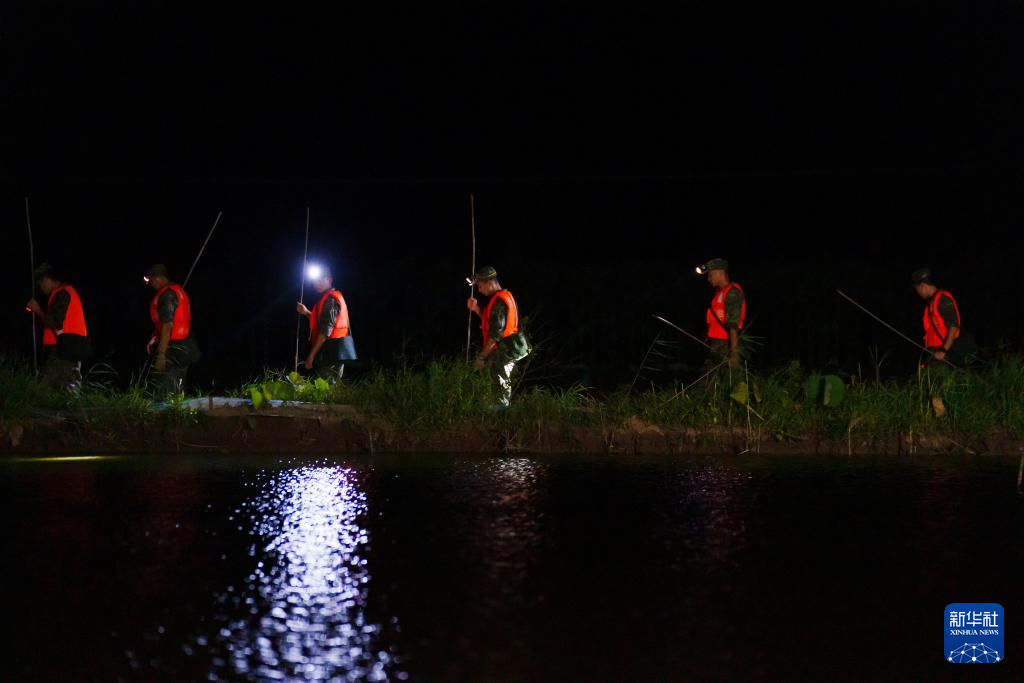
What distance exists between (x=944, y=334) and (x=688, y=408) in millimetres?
2607

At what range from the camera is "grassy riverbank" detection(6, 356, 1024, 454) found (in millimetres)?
10625

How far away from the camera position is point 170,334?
1227 centimetres

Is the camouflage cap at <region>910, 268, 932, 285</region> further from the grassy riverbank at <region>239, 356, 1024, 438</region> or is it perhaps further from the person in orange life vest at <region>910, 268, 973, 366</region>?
the grassy riverbank at <region>239, 356, 1024, 438</region>

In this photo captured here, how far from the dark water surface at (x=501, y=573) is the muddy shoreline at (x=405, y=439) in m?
1.39

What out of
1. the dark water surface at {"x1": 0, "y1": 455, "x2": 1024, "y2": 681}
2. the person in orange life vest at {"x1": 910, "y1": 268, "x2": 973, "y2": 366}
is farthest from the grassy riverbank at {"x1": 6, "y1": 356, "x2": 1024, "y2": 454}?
the dark water surface at {"x1": 0, "y1": 455, "x2": 1024, "y2": 681}

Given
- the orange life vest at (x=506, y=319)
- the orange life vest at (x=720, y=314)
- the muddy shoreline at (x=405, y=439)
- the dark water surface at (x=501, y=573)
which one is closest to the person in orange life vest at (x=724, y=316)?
the orange life vest at (x=720, y=314)

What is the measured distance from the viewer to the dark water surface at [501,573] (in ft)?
14.8

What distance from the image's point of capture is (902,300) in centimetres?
1627

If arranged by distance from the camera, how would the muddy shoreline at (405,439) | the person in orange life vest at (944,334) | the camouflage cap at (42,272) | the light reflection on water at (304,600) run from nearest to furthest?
1. the light reflection on water at (304,600)
2. the muddy shoreline at (405,439)
3. the person in orange life vest at (944,334)
4. the camouflage cap at (42,272)

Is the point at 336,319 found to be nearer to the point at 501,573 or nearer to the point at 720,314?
the point at 720,314

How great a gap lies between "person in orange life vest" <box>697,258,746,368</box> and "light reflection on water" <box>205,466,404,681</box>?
4.79m

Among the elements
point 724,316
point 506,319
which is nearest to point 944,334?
point 724,316

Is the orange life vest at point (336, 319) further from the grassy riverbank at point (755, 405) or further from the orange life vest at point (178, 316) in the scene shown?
the grassy riverbank at point (755, 405)

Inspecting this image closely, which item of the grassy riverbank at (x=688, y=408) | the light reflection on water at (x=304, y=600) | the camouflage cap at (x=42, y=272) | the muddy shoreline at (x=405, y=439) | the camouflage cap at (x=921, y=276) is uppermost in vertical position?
the camouflage cap at (x=921, y=276)
